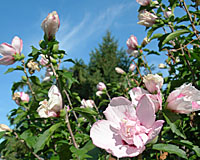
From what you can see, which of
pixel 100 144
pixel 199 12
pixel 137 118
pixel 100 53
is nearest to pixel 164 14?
pixel 199 12

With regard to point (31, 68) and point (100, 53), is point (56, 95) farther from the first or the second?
point (100, 53)

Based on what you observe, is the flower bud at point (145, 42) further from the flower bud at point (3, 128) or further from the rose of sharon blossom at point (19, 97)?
the flower bud at point (3, 128)

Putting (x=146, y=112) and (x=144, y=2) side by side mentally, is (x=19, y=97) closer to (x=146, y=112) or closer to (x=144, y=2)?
(x=144, y=2)

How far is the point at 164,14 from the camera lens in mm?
1834

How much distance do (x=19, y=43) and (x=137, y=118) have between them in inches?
49.6

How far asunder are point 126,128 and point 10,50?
126 cm

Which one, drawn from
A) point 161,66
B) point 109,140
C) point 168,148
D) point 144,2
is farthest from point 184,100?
point 161,66

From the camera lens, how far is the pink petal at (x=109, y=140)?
24.9 inches

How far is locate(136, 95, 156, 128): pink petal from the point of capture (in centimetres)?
67

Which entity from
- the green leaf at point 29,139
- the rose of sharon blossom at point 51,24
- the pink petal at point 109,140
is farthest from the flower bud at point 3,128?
the pink petal at point 109,140

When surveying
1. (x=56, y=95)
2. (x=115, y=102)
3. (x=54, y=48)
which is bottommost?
(x=115, y=102)

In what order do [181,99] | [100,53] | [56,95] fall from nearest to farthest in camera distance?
[181,99]
[56,95]
[100,53]

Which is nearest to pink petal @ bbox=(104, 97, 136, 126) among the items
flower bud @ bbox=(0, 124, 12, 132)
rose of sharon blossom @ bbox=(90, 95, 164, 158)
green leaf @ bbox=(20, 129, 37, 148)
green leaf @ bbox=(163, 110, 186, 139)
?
rose of sharon blossom @ bbox=(90, 95, 164, 158)

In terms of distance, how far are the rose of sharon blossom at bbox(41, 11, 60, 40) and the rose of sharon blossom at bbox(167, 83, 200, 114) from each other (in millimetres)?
813
